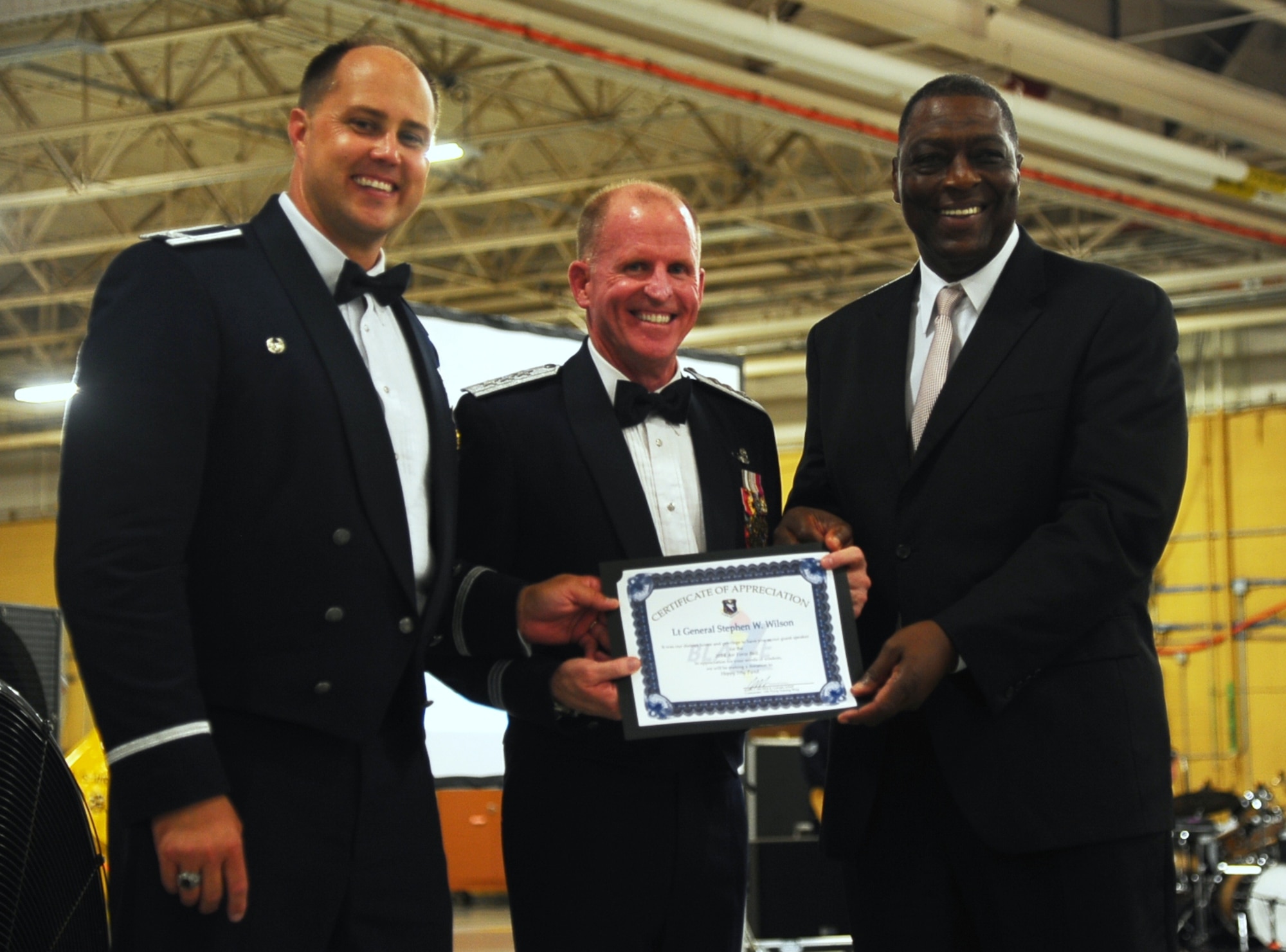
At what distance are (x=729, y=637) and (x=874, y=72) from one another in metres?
6.55

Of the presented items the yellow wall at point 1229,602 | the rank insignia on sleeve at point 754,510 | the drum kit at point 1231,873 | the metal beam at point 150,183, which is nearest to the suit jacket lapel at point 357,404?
the rank insignia on sleeve at point 754,510

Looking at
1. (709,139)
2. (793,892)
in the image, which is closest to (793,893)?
(793,892)

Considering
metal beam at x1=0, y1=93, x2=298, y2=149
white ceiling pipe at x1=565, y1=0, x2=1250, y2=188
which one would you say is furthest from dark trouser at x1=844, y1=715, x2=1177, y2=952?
metal beam at x1=0, y1=93, x2=298, y2=149

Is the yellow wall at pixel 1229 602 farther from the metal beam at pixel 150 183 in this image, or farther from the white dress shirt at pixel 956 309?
the white dress shirt at pixel 956 309

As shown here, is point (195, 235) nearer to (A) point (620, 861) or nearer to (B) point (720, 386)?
(B) point (720, 386)

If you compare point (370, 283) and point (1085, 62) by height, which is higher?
point (1085, 62)

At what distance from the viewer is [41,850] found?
1.98m

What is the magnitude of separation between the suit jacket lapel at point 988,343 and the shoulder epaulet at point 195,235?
3.67 feet

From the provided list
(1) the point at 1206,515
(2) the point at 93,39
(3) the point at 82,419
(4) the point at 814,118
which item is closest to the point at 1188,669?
(1) the point at 1206,515

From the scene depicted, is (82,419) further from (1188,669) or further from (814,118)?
(1188,669)

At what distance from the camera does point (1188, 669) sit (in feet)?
55.0

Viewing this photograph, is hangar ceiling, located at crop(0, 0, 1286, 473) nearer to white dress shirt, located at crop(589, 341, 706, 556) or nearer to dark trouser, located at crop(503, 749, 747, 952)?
white dress shirt, located at crop(589, 341, 706, 556)

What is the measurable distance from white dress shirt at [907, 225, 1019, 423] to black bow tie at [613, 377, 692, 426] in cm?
44

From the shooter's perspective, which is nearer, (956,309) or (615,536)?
(956,309)
